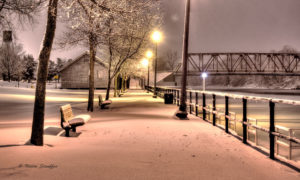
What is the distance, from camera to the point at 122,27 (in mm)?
21688

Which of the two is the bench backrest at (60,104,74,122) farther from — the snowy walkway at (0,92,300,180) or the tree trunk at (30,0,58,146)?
the tree trunk at (30,0,58,146)

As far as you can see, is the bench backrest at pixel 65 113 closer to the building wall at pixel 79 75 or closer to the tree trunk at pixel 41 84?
the tree trunk at pixel 41 84

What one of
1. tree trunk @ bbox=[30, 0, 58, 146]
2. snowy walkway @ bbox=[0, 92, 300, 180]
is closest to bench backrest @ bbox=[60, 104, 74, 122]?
snowy walkway @ bbox=[0, 92, 300, 180]

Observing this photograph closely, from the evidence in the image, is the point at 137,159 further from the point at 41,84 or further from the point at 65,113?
the point at 65,113

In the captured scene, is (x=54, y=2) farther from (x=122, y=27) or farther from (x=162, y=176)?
(x=122, y=27)

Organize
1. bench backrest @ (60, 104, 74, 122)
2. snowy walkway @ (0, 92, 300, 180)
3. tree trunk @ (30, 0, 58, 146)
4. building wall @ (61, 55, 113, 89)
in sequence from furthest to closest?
building wall @ (61, 55, 113, 89) < bench backrest @ (60, 104, 74, 122) < tree trunk @ (30, 0, 58, 146) < snowy walkway @ (0, 92, 300, 180)

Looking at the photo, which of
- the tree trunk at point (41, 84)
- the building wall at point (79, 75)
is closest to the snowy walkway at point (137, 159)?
the tree trunk at point (41, 84)

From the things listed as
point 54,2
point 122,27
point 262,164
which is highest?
point 122,27

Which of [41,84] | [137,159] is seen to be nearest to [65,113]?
[41,84]

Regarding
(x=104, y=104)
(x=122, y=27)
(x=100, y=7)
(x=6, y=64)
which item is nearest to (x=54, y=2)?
(x=100, y=7)

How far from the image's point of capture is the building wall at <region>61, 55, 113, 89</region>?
59.0 meters

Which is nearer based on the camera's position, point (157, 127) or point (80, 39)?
point (157, 127)

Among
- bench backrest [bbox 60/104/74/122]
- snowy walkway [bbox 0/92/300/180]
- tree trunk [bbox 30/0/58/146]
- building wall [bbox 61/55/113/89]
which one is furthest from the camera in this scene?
building wall [bbox 61/55/113/89]

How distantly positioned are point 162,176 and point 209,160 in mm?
1494
